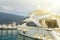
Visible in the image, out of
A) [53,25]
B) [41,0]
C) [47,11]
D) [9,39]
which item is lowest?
[9,39]

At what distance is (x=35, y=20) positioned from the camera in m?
7.82

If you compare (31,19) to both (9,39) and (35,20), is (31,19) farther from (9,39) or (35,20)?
(9,39)

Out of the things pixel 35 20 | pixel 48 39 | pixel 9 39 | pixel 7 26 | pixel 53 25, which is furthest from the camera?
pixel 7 26

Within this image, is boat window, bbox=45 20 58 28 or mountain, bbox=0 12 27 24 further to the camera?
mountain, bbox=0 12 27 24

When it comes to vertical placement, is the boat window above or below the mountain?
below

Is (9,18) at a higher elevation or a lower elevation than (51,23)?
higher

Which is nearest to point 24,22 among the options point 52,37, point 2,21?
point 2,21

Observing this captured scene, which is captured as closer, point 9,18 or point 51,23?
point 51,23

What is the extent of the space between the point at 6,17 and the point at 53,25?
9.21 feet

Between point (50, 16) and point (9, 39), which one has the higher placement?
point (50, 16)

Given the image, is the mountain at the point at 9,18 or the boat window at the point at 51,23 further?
the mountain at the point at 9,18

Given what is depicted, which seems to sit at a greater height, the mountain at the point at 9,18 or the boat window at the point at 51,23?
the mountain at the point at 9,18

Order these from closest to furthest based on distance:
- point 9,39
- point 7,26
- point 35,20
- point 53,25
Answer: point 9,39 → point 53,25 → point 35,20 → point 7,26

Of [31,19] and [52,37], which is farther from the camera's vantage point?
[31,19]
